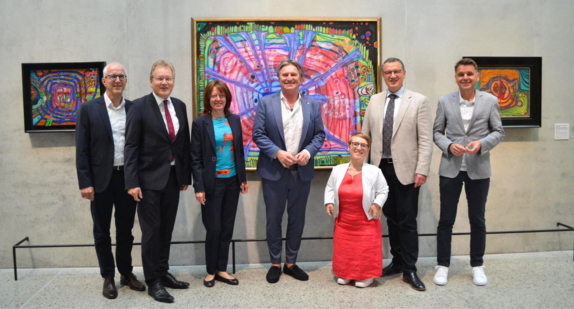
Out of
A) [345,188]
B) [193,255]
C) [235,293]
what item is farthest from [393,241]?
[193,255]

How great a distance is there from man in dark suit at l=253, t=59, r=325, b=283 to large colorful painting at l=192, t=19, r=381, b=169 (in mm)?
480

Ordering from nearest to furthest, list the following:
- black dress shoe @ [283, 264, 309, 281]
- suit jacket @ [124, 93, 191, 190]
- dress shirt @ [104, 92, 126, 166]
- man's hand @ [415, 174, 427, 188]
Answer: suit jacket @ [124, 93, 191, 190] < dress shirt @ [104, 92, 126, 166] < man's hand @ [415, 174, 427, 188] < black dress shoe @ [283, 264, 309, 281]

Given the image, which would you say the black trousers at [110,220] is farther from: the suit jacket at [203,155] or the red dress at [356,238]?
the red dress at [356,238]

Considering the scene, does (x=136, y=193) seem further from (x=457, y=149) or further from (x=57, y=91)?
(x=457, y=149)

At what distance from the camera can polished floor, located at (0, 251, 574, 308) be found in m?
2.75

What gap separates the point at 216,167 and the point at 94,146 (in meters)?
0.85

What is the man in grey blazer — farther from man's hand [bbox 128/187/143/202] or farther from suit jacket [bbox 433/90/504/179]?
man's hand [bbox 128/187/143/202]

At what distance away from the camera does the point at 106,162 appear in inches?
108

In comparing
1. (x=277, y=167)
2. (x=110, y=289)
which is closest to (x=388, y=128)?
(x=277, y=167)

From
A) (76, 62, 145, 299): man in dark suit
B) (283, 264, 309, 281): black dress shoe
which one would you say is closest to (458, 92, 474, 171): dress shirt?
(283, 264, 309, 281): black dress shoe

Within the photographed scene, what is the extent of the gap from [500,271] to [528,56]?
6.52 feet

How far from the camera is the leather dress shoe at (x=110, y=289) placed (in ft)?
9.42

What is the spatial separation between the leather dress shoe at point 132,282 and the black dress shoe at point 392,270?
1913 mm

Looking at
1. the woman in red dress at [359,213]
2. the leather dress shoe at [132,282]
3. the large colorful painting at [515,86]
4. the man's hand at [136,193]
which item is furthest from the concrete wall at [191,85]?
the man's hand at [136,193]
